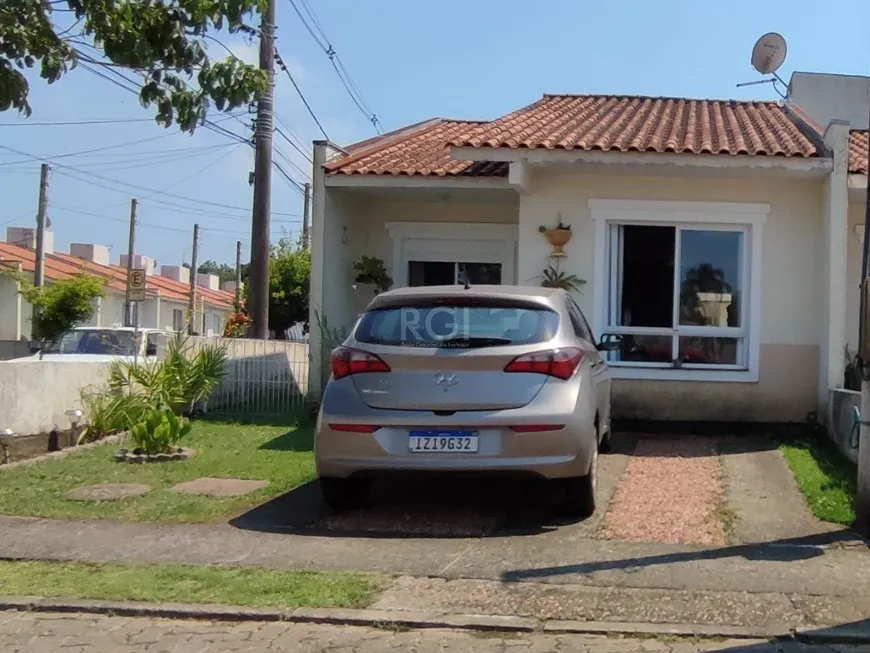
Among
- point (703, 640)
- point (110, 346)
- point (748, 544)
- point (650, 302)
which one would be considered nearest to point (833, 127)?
point (650, 302)

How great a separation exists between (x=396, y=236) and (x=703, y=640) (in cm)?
991

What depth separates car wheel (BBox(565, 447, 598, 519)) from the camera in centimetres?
675

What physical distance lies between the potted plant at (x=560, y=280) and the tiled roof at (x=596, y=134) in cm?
148

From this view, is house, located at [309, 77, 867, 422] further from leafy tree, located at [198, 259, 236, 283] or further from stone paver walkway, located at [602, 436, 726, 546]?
leafy tree, located at [198, 259, 236, 283]

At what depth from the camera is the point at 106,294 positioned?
40312 millimetres

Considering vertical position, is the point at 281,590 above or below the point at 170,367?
below

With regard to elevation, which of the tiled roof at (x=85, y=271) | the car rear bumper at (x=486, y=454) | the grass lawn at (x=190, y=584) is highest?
the tiled roof at (x=85, y=271)

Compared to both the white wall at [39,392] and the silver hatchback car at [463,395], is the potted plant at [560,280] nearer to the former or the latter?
the silver hatchback car at [463,395]

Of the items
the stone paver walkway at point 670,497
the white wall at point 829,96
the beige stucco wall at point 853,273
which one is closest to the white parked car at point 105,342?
the stone paver walkway at point 670,497

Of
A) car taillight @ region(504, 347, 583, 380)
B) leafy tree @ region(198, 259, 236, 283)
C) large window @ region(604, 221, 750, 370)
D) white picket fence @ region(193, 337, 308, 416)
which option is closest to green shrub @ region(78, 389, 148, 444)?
white picket fence @ region(193, 337, 308, 416)

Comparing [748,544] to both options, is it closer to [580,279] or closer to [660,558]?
[660,558]

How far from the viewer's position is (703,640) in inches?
179

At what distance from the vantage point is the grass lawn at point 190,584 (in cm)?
510

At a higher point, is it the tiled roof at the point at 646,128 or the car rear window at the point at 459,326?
the tiled roof at the point at 646,128
